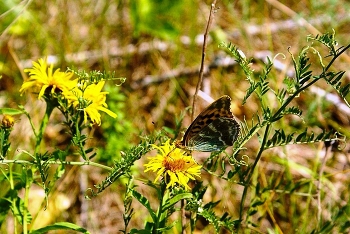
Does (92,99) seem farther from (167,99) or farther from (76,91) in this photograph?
(167,99)

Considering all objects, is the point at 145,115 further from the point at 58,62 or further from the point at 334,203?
the point at 334,203

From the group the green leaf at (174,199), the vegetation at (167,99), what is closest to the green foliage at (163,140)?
the green leaf at (174,199)

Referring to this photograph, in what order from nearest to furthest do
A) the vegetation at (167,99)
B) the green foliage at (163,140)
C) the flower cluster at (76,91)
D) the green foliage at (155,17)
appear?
the green foliage at (163,140) → the flower cluster at (76,91) → the vegetation at (167,99) → the green foliage at (155,17)

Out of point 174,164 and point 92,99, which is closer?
point 174,164

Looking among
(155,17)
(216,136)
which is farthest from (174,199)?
(155,17)

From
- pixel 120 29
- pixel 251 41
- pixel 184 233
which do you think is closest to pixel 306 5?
pixel 251 41

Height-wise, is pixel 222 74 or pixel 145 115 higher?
pixel 222 74

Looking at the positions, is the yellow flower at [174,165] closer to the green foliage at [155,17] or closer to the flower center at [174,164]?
the flower center at [174,164]
